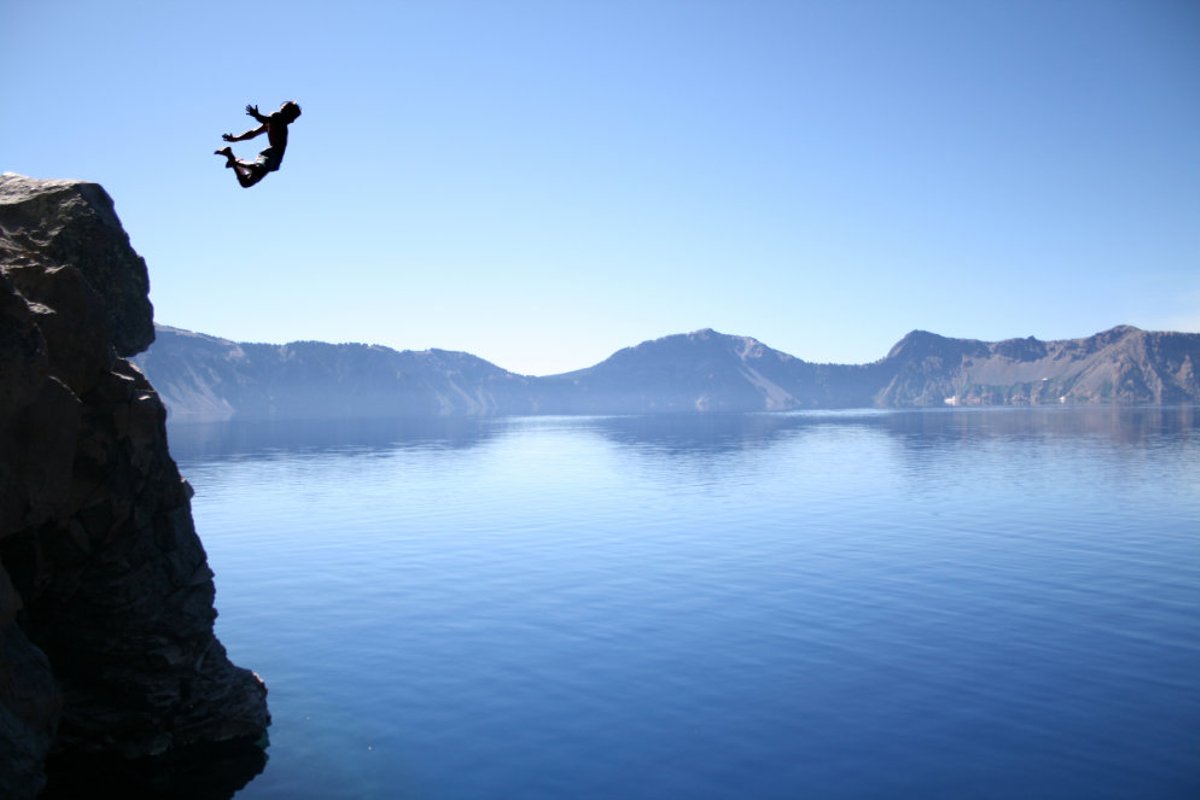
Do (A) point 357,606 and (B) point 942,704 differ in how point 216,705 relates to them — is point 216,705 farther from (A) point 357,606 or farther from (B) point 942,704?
(B) point 942,704

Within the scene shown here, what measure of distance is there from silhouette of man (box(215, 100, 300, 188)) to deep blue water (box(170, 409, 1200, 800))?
58.1 ft

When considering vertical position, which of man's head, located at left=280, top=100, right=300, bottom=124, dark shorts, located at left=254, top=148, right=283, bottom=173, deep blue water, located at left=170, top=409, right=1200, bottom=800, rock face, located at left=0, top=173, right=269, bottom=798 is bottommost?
deep blue water, located at left=170, top=409, right=1200, bottom=800

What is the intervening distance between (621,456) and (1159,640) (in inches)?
4857

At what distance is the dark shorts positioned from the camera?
55.3ft

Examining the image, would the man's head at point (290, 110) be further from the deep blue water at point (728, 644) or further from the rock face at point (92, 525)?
the deep blue water at point (728, 644)

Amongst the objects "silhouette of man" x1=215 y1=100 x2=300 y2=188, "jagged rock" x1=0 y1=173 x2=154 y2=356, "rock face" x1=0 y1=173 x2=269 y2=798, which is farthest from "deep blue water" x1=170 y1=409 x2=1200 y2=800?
"silhouette of man" x1=215 y1=100 x2=300 y2=188

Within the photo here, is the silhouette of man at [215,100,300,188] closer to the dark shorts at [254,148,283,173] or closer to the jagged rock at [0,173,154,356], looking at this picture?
the dark shorts at [254,148,283,173]

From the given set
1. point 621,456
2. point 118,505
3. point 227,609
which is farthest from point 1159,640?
point 621,456

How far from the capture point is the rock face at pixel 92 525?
2048cm

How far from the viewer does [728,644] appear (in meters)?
36.3

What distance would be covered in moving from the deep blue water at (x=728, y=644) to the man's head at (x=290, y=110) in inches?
738

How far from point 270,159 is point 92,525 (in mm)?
14587

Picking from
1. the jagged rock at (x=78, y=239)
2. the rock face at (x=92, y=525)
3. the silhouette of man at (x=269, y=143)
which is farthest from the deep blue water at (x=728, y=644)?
the silhouette of man at (x=269, y=143)

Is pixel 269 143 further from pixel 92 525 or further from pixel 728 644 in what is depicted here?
pixel 728 644
